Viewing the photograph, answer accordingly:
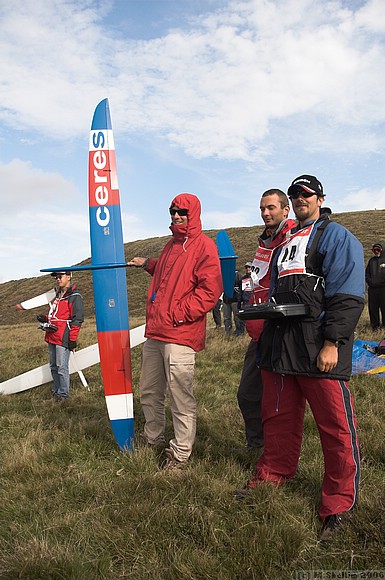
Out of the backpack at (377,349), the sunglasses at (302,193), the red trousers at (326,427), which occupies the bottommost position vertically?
the backpack at (377,349)

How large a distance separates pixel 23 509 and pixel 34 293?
4820 cm

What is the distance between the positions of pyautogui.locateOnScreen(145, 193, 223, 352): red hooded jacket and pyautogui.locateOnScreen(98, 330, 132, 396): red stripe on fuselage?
0.86 m

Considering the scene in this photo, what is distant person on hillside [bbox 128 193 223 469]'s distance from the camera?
13.1 feet

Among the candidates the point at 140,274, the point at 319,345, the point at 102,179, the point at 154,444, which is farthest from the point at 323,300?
the point at 140,274

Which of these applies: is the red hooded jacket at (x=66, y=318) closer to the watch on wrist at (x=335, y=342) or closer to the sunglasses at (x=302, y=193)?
the sunglasses at (x=302, y=193)

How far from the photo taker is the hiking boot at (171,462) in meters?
3.84

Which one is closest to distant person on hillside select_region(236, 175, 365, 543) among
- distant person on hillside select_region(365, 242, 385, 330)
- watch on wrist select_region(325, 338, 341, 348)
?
watch on wrist select_region(325, 338, 341, 348)

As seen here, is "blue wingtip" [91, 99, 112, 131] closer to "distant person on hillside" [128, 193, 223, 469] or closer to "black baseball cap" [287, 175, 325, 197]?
"distant person on hillside" [128, 193, 223, 469]

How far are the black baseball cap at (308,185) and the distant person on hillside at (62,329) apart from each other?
4.75 metres

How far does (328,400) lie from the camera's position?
2.96 metres

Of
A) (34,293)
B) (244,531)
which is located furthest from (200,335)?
(34,293)

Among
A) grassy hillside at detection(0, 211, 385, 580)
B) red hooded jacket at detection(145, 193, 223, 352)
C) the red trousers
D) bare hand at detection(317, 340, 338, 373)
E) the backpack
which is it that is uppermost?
red hooded jacket at detection(145, 193, 223, 352)

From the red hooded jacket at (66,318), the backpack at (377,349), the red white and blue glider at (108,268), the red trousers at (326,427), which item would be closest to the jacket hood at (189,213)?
the red white and blue glider at (108,268)

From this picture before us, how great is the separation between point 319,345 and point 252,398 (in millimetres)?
1483
